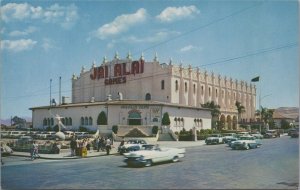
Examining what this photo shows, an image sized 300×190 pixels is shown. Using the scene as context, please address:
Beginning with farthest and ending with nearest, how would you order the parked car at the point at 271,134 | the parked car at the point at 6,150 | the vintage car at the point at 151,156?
the parked car at the point at 271,134 < the parked car at the point at 6,150 < the vintage car at the point at 151,156

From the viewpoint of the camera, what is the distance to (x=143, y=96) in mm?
53125

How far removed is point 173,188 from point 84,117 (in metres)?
33.8

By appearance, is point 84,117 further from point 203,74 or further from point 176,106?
point 203,74

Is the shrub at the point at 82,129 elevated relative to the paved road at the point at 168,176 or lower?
elevated

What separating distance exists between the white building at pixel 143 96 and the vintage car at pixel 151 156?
1513cm

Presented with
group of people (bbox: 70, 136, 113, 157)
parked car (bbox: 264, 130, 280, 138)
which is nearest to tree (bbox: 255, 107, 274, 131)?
parked car (bbox: 264, 130, 280, 138)

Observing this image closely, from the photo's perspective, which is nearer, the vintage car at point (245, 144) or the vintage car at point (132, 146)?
the vintage car at point (132, 146)

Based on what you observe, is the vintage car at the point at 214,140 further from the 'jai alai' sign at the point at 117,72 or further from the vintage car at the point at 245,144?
the 'jai alai' sign at the point at 117,72

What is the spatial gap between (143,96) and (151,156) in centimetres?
3420

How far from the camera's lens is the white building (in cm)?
4228

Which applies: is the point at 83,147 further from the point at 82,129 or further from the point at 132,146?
the point at 82,129

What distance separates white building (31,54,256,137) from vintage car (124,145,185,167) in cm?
1513

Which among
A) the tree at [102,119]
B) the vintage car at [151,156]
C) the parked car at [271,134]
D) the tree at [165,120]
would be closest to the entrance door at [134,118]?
the tree at [165,120]

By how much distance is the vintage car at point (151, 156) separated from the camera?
1892 cm
